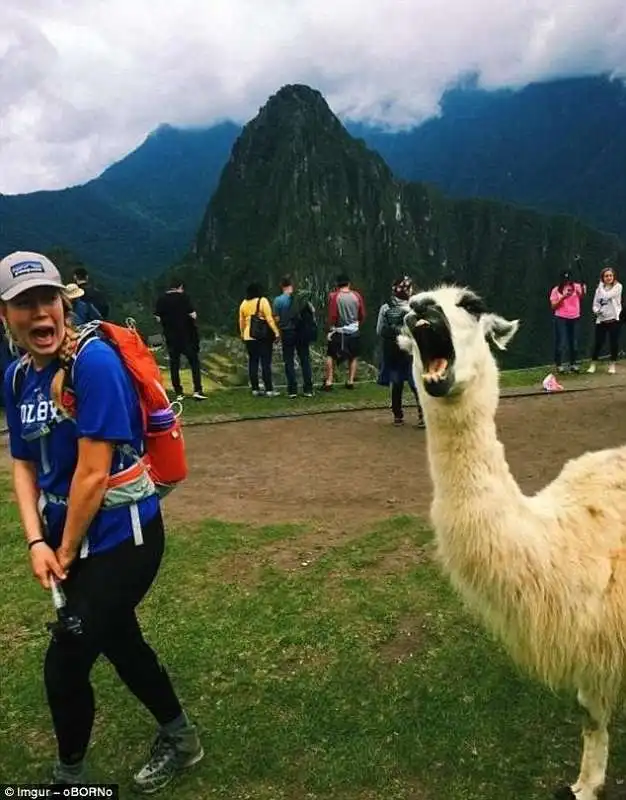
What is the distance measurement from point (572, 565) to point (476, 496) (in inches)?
17.8

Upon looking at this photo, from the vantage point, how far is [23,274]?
2229mm

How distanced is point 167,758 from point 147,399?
1.52 meters

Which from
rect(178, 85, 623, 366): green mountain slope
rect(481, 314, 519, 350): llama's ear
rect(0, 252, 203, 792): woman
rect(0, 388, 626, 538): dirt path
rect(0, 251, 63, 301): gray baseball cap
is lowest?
rect(0, 388, 626, 538): dirt path

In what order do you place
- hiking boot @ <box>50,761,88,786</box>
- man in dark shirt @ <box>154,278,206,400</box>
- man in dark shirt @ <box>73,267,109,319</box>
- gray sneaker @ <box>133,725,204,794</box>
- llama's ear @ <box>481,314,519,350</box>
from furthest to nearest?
man in dark shirt @ <box>154,278,206,400</box> → man in dark shirt @ <box>73,267,109,319</box> → gray sneaker @ <box>133,725,204,794</box> → hiking boot @ <box>50,761,88,786</box> → llama's ear @ <box>481,314,519,350</box>

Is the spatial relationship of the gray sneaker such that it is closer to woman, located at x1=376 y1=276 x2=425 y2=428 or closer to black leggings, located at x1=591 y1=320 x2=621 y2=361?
woman, located at x1=376 y1=276 x2=425 y2=428

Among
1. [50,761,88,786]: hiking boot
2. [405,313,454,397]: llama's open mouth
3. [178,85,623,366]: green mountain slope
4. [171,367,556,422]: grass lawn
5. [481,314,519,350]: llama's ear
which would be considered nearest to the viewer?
[405,313,454,397]: llama's open mouth

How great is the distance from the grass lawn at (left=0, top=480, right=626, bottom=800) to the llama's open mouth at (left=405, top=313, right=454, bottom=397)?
1640mm

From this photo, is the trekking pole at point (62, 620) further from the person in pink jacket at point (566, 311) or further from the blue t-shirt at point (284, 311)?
the person in pink jacket at point (566, 311)

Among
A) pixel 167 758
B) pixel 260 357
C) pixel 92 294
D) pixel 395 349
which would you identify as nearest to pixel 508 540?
pixel 167 758

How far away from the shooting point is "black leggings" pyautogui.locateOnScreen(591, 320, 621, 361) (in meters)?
11.5

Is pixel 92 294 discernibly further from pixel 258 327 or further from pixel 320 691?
pixel 320 691

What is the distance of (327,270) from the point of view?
96688 millimetres

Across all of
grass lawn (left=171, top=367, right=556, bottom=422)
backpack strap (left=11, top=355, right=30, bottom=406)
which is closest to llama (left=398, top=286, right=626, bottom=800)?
backpack strap (left=11, top=355, right=30, bottom=406)

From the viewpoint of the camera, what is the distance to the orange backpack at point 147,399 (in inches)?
90.5
